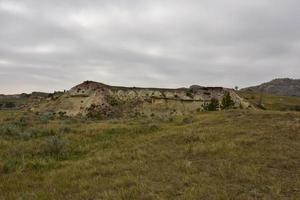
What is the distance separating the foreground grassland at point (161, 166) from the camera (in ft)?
28.1

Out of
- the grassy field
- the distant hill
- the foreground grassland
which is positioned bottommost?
the foreground grassland

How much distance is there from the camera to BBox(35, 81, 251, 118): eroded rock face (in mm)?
51188

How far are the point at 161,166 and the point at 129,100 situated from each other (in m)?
42.6

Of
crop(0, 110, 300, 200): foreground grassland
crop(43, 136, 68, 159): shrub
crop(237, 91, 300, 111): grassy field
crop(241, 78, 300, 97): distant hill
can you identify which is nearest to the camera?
crop(0, 110, 300, 200): foreground grassland

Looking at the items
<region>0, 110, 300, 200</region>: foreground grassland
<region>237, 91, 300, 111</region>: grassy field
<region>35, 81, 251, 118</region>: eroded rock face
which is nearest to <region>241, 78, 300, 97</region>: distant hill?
<region>237, 91, 300, 111</region>: grassy field

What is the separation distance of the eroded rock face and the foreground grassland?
32.4 meters

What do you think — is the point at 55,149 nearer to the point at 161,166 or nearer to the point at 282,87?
the point at 161,166

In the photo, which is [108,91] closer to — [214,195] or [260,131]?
[260,131]

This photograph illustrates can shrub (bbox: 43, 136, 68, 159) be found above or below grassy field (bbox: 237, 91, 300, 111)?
below

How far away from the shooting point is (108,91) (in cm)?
5384

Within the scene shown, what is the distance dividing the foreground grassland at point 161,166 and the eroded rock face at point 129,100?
32412 millimetres

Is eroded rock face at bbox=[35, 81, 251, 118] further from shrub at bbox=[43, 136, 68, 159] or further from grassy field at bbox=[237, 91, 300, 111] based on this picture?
shrub at bbox=[43, 136, 68, 159]

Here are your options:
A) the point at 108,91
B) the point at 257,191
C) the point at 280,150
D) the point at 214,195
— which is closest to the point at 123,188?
the point at 214,195

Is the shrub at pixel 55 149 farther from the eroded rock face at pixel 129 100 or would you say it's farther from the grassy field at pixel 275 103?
the grassy field at pixel 275 103
